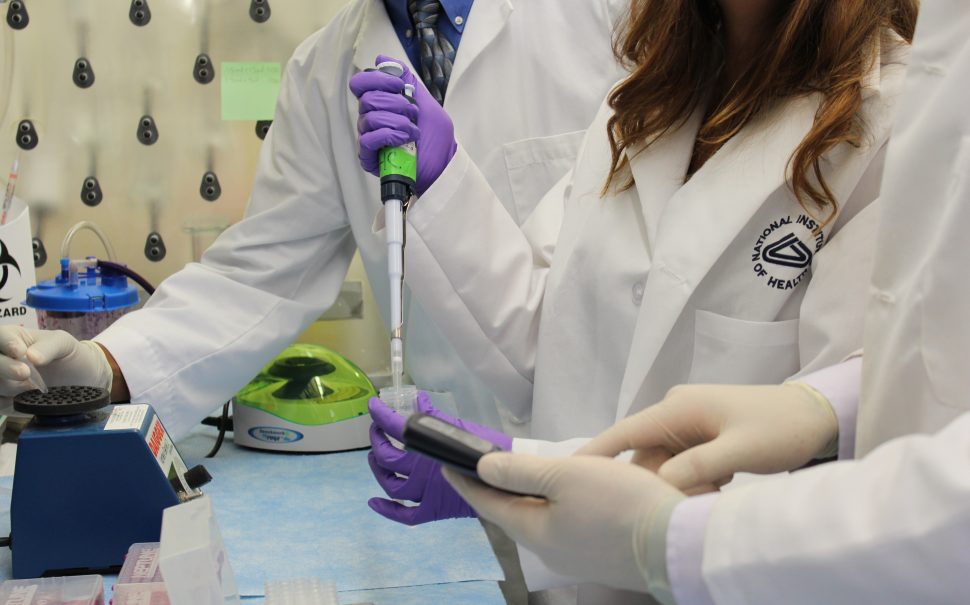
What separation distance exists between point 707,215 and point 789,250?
11 centimetres

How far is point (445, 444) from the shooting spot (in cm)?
70

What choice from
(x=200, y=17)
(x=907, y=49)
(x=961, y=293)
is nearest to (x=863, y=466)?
(x=961, y=293)

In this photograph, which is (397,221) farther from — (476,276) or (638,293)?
(638,293)

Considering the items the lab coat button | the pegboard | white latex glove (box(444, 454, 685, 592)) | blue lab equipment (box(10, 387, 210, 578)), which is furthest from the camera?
the pegboard

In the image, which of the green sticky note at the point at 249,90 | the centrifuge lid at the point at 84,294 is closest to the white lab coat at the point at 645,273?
the centrifuge lid at the point at 84,294

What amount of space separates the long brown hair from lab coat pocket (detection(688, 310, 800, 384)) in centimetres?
16

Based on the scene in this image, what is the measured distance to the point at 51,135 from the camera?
189cm

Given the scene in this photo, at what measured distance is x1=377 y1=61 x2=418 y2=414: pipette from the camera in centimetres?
120

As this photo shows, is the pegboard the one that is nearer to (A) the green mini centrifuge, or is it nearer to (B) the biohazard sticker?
(A) the green mini centrifuge

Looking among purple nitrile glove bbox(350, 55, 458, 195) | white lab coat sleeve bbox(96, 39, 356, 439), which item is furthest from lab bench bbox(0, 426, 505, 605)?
purple nitrile glove bbox(350, 55, 458, 195)

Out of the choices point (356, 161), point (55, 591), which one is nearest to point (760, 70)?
point (356, 161)

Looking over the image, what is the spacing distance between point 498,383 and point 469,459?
2.24 ft

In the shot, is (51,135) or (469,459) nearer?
(469,459)

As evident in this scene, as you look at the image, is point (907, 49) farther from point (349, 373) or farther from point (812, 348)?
point (349, 373)
